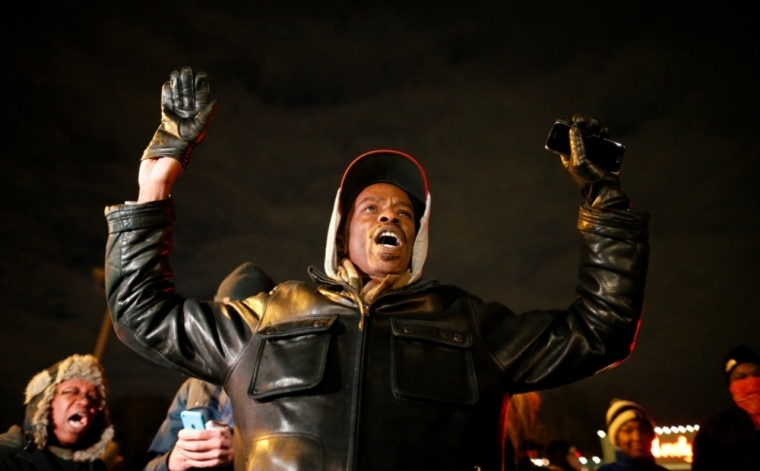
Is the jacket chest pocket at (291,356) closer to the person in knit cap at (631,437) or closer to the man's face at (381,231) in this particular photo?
the man's face at (381,231)

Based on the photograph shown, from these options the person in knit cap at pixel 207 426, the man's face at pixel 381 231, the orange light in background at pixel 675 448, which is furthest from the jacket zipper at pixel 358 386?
the orange light in background at pixel 675 448

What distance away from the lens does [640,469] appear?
5.71 meters

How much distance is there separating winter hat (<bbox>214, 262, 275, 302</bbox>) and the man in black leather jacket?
2379 mm

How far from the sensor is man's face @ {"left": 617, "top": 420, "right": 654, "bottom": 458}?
601 cm

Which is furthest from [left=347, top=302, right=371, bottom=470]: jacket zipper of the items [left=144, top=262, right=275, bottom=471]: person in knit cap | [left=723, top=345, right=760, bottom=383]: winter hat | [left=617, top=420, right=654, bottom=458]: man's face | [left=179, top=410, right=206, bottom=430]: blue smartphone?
[left=723, top=345, right=760, bottom=383]: winter hat

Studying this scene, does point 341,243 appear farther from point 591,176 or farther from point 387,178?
point 591,176

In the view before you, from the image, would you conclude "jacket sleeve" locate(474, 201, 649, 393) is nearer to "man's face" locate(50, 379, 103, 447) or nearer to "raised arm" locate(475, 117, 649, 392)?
"raised arm" locate(475, 117, 649, 392)

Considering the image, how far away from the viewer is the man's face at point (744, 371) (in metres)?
5.54

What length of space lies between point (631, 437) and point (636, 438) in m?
0.06

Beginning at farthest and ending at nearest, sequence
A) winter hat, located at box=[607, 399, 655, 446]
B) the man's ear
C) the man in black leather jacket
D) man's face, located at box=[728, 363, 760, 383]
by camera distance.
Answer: winter hat, located at box=[607, 399, 655, 446] < man's face, located at box=[728, 363, 760, 383] < the man's ear < the man in black leather jacket

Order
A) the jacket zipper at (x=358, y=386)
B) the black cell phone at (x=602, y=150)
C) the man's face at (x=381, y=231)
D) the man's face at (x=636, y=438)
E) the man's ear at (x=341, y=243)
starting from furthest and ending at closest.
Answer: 1. the man's face at (x=636, y=438)
2. the man's ear at (x=341, y=243)
3. the man's face at (x=381, y=231)
4. the black cell phone at (x=602, y=150)
5. the jacket zipper at (x=358, y=386)

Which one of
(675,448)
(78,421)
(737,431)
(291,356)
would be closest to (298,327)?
(291,356)

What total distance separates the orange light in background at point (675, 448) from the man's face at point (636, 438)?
2752 cm

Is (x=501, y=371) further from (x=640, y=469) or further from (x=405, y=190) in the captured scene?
(x=640, y=469)
